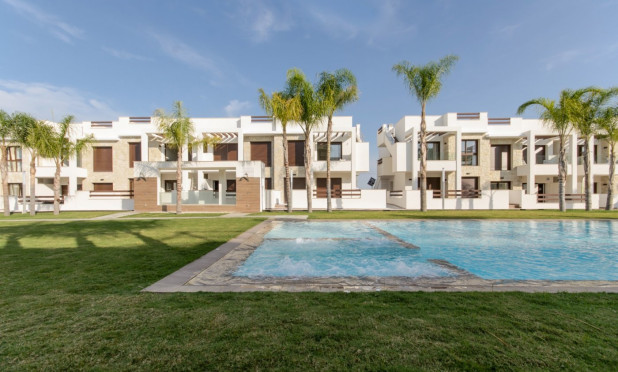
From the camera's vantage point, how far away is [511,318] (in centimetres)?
322

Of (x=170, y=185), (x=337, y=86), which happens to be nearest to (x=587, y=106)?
(x=337, y=86)

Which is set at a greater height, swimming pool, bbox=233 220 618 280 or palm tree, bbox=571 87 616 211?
palm tree, bbox=571 87 616 211

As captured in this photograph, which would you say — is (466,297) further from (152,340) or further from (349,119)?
(349,119)

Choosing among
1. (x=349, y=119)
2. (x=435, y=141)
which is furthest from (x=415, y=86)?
(x=435, y=141)

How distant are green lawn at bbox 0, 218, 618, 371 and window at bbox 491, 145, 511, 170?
26.9m

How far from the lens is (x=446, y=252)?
8750mm

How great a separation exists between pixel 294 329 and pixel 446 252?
7356 millimetres

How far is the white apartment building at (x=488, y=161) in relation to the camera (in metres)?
23.8

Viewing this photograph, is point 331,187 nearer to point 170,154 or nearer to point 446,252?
point 170,154

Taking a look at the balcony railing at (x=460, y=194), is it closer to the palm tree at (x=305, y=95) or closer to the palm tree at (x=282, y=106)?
the palm tree at (x=305, y=95)

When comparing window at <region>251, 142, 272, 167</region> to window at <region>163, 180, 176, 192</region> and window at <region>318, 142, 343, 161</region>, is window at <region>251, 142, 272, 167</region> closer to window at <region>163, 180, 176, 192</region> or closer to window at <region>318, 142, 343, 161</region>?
window at <region>318, 142, 343, 161</region>

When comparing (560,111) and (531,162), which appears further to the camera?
(531,162)

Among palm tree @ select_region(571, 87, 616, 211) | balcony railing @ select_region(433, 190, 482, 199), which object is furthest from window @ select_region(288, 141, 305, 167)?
palm tree @ select_region(571, 87, 616, 211)

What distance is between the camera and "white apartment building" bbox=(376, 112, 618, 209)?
935 inches
